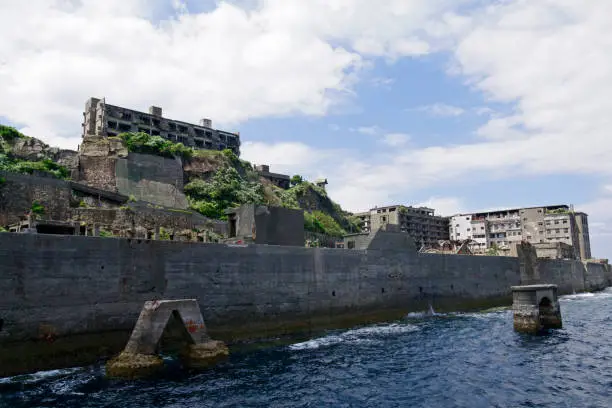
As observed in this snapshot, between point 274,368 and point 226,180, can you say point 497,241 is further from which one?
point 274,368

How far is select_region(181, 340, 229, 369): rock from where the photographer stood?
816 inches

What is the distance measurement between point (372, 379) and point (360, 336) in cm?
1066

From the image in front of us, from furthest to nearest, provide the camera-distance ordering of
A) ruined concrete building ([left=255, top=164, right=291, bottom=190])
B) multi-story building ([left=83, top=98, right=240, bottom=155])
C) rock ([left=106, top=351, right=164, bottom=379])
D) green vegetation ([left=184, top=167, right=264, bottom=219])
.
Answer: ruined concrete building ([left=255, top=164, right=291, bottom=190])
multi-story building ([left=83, top=98, right=240, bottom=155])
green vegetation ([left=184, top=167, right=264, bottom=219])
rock ([left=106, top=351, right=164, bottom=379])

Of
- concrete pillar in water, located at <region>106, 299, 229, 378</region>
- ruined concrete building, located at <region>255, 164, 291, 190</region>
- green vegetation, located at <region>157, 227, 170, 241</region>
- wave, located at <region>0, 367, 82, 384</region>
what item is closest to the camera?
wave, located at <region>0, 367, 82, 384</region>

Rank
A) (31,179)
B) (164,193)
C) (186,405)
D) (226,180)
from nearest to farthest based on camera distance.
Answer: (186,405) → (31,179) → (164,193) → (226,180)

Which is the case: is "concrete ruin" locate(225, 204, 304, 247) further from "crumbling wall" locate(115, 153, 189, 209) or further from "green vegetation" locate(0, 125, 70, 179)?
"green vegetation" locate(0, 125, 70, 179)

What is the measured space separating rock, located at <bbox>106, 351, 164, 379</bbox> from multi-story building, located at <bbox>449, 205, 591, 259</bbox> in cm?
10891

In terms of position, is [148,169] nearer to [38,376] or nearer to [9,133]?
[9,133]

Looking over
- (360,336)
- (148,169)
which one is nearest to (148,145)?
(148,169)

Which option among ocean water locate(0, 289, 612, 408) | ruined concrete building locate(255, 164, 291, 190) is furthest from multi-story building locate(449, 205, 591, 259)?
ocean water locate(0, 289, 612, 408)

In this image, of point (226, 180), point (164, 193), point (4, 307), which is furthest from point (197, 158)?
point (4, 307)

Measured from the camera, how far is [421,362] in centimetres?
→ 2253

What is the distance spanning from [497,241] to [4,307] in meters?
130

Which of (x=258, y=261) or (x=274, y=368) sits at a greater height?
(x=258, y=261)
